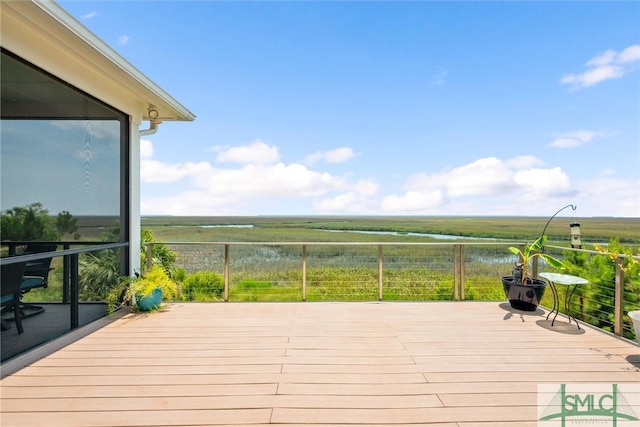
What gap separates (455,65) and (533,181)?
14723mm

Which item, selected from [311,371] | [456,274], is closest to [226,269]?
[311,371]

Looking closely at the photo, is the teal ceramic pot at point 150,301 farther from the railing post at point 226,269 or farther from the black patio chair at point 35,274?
the black patio chair at point 35,274

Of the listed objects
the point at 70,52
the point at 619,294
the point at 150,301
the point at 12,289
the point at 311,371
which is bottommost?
the point at 311,371

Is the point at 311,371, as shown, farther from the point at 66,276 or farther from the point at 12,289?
the point at 66,276

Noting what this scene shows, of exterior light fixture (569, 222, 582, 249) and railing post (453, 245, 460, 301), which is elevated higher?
exterior light fixture (569, 222, 582, 249)

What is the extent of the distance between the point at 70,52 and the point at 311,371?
348cm

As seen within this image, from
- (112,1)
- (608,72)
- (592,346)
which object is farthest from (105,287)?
(608,72)

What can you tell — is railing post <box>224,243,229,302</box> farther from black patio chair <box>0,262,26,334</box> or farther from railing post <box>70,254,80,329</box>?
black patio chair <box>0,262,26,334</box>

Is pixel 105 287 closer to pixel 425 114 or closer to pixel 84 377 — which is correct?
pixel 84 377

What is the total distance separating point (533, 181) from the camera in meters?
19.9

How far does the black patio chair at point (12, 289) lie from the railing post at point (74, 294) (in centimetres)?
49

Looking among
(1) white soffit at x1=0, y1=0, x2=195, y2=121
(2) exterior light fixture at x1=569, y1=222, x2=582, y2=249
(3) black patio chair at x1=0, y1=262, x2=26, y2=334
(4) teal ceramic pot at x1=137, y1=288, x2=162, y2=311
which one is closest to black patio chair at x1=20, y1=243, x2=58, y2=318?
(3) black patio chair at x1=0, y1=262, x2=26, y2=334

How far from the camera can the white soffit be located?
211 cm

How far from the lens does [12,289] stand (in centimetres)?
247
